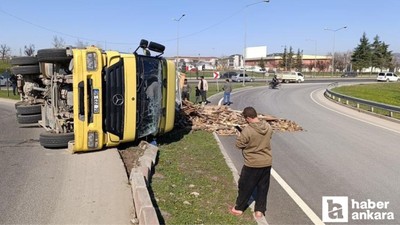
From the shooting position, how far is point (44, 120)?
35.8 feet

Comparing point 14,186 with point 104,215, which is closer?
point 104,215

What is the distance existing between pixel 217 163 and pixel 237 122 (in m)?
5.85

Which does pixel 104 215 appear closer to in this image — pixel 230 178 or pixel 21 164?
pixel 230 178

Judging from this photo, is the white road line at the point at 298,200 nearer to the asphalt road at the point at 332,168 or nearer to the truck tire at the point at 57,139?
the asphalt road at the point at 332,168

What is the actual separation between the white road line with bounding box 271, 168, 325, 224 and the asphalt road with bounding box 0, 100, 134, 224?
2.48 metres

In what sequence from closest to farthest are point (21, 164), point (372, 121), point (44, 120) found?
point (21, 164) < point (44, 120) < point (372, 121)

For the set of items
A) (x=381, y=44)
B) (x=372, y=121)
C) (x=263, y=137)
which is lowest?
(x=372, y=121)

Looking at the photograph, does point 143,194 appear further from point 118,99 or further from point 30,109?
point 30,109

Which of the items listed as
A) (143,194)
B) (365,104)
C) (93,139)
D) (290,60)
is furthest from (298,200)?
(290,60)

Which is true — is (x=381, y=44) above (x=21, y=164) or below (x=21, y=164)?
above

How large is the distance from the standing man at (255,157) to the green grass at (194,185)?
29cm

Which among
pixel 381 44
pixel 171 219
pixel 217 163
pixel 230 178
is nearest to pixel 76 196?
pixel 171 219

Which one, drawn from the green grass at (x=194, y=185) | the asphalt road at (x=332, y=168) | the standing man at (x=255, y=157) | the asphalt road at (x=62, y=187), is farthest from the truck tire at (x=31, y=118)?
the standing man at (x=255, y=157)

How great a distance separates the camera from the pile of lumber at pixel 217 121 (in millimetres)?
13482
